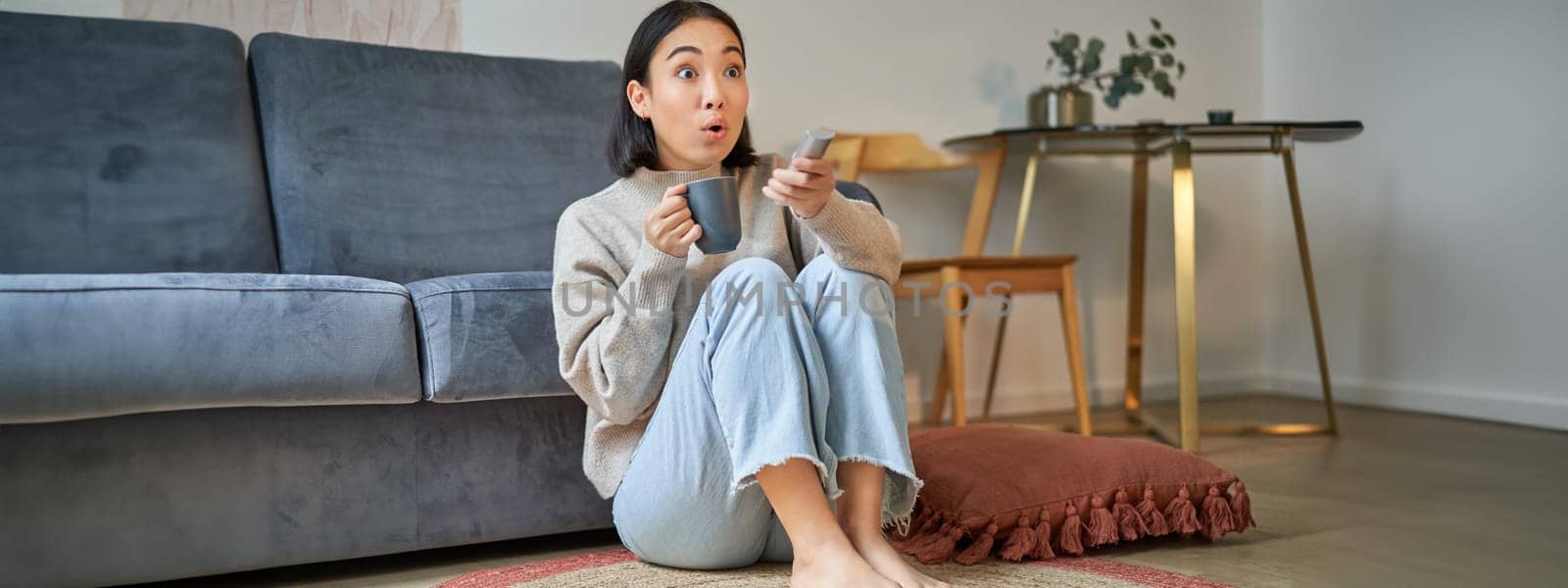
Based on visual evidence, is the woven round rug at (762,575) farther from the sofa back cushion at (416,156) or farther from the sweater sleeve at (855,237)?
the sofa back cushion at (416,156)

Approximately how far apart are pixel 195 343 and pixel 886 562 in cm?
83

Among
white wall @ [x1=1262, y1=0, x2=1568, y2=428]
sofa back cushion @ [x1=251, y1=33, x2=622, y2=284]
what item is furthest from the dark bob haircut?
white wall @ [x1=1262, y1=0, x2=1568, y2=428]

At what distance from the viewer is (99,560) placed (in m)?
1.45

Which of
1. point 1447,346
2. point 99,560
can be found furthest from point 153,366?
point 1447,346

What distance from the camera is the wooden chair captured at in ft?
8.80

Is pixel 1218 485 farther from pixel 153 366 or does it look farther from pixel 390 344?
pixel 153 366

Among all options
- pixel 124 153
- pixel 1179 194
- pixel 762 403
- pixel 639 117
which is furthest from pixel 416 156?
pixel 1179 194

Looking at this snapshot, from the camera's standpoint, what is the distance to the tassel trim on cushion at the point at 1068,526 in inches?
61.2

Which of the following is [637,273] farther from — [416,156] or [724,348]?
[416,156]

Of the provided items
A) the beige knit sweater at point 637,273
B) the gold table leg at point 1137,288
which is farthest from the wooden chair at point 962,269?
the beige knit sweater at point 637,273

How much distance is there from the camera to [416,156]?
7.01 feet

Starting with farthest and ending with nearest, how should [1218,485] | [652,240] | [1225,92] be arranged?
[1225,92], [1218,485], [652,240]

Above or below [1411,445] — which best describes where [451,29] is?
above

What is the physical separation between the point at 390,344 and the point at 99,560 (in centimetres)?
42
